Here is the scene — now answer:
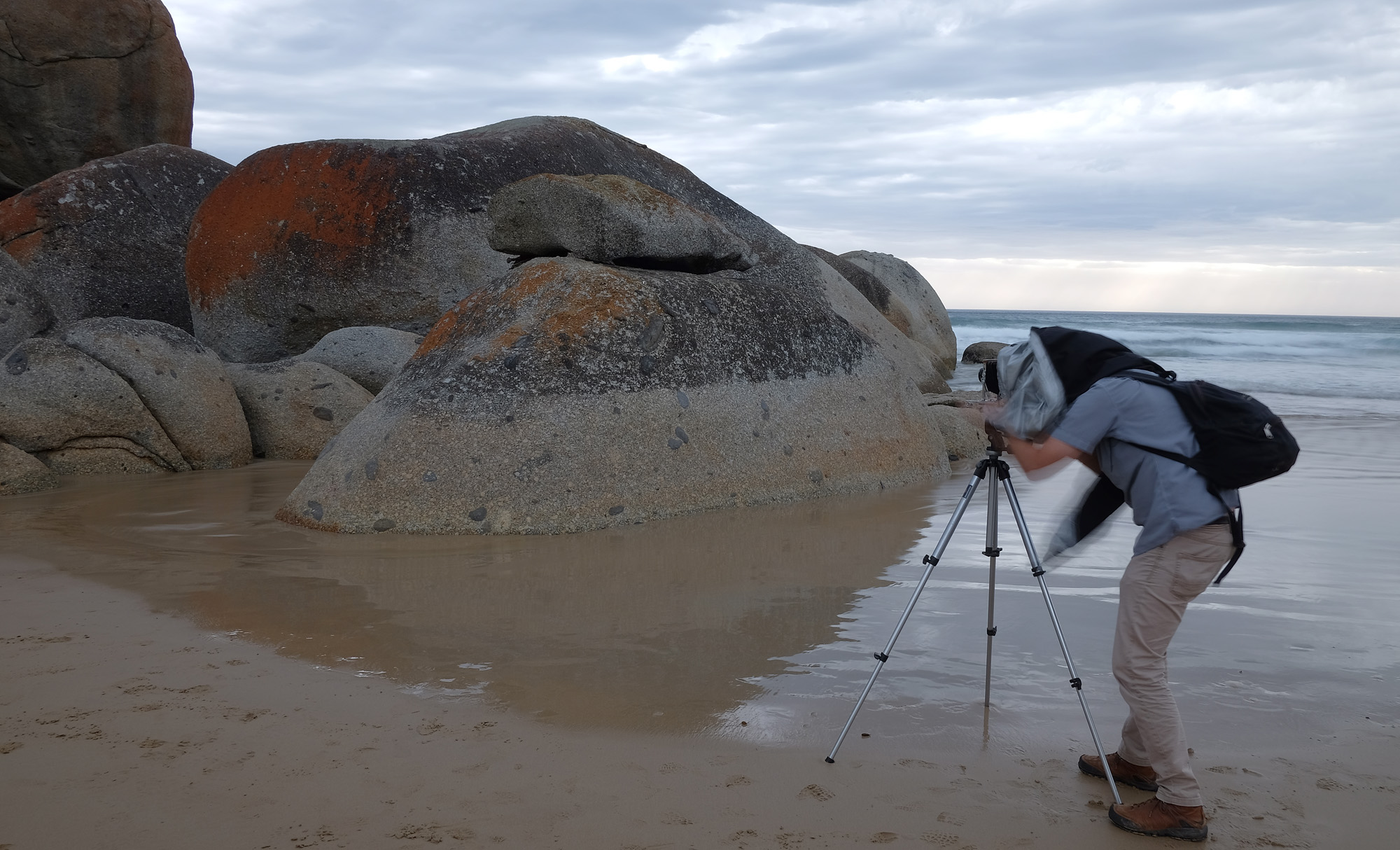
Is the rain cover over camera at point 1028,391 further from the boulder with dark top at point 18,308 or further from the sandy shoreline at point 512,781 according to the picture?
the boulder with dark top at point 18,308

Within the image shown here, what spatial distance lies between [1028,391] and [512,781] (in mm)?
1853

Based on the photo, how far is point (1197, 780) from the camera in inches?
124

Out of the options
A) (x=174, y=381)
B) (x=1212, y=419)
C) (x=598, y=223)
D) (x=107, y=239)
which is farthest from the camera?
(x=107, y=239)

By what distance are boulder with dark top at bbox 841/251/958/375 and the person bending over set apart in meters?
15.7

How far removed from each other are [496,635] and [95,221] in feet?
35.6

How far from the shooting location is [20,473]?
24.5ft

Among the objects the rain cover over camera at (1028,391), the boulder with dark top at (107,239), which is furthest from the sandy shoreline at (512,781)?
the boulder with dark top at (107,239)

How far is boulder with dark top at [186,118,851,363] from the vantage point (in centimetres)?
1084

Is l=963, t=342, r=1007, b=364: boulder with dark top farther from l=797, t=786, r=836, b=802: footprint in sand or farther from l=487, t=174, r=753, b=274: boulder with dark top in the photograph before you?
l=797, t=786, r=836, b=802: footprint in sand

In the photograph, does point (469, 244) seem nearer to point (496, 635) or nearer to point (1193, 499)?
point (496, 635)

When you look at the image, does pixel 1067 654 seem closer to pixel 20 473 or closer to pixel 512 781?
pixel 512 781

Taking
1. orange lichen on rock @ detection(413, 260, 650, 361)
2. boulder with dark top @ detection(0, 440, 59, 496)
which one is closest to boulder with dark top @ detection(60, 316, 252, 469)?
boulder with dark top @ detection(0, 440, 59, 496)

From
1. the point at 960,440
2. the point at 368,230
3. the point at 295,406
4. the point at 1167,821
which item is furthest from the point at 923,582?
the point at 368,230

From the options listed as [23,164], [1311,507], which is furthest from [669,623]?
[23,164]
